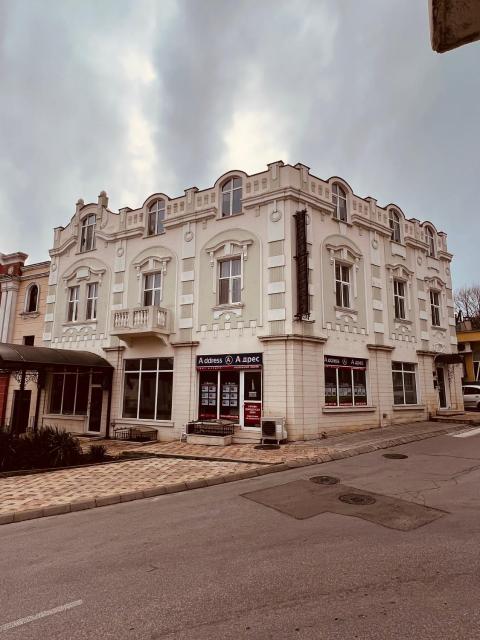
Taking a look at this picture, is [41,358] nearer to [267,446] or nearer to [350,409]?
[267,446]

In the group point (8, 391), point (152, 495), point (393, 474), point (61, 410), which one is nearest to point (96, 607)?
point (152, 495)

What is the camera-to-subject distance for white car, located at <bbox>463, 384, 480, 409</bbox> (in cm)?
2759

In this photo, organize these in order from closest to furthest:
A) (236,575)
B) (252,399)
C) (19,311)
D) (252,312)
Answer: (236,575)
(252,399)
(252,312)
(19,311)

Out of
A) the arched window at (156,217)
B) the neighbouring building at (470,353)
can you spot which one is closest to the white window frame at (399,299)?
the arched window at (156,217)

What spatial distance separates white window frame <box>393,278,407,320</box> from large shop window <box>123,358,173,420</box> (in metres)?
11.7

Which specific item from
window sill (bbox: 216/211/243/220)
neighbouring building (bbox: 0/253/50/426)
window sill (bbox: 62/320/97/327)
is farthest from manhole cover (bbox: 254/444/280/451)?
neighbouring building (bbox: 0/253/50/426)

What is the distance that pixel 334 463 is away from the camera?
11.8 metres

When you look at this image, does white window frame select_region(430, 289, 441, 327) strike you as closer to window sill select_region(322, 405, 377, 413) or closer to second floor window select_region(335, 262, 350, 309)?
second floor window select_region(335, 262, 350, 309)

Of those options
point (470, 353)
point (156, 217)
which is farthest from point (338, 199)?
point (470, 353)

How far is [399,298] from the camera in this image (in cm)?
2123

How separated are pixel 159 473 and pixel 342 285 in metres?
11.9

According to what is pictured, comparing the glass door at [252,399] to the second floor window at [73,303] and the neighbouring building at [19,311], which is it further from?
the neighbouring building at [19,311]

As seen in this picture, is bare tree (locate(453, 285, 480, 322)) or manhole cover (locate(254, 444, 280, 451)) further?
bare tree (locate(453, 285, 480, 322))

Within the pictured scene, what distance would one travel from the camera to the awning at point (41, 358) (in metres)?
15.9
